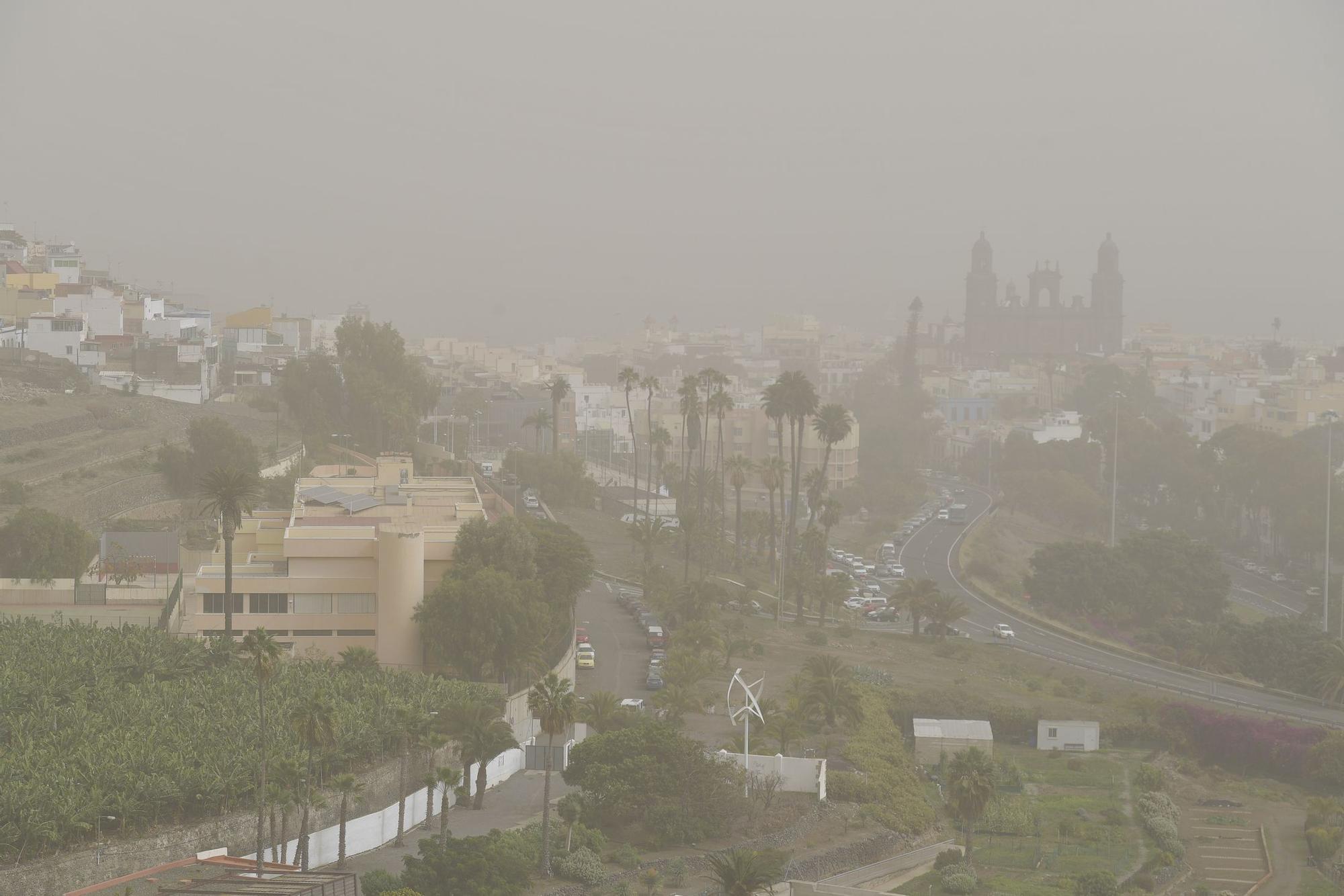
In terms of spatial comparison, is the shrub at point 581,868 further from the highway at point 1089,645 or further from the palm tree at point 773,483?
the palm tree at point 773,483

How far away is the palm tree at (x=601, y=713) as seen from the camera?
33594 millimetres

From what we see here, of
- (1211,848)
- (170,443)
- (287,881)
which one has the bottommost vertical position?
(1211,848)

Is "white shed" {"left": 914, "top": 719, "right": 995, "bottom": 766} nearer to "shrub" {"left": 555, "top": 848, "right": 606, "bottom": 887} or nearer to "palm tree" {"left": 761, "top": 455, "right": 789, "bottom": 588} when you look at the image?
"shrub" {"left": 555, "top": 848, "right": 606, "bottom": 887}

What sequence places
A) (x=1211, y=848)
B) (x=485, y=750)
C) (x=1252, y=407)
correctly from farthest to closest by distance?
(x=1252, y=407)
(x=1211, y=848)
(x=485, y=750)

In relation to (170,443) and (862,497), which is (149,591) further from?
(862,497)

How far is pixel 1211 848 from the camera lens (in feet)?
111

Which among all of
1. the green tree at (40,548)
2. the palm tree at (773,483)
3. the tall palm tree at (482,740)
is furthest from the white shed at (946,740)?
the green tree at (40,548)

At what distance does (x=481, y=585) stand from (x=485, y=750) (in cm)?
741

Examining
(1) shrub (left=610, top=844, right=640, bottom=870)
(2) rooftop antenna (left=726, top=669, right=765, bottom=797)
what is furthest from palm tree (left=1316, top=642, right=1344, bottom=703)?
(1) shrub (left=610, top=844, right=640, bottom=870)

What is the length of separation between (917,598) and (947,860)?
20054 millimetres

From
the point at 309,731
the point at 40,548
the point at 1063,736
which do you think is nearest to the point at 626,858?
the point at 309,731

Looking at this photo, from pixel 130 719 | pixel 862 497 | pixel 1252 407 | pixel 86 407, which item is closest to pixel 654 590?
pixel 130 719

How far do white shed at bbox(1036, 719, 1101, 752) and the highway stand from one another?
259 inches

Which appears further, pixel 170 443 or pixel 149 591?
pixel 170 443
